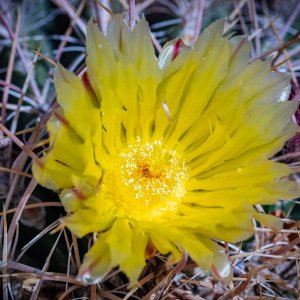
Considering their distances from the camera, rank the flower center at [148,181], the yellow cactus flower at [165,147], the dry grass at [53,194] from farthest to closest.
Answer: the flower center at [148,181]
the dry grass at [53,194]
the yellow cactus flower at [165,147]

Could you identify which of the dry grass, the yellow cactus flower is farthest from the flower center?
the dry grass

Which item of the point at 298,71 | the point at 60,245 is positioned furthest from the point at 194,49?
the point at 298,71

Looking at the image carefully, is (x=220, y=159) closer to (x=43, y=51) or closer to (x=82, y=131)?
(x=82, y=131)

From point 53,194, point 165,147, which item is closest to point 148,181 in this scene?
point 165,147

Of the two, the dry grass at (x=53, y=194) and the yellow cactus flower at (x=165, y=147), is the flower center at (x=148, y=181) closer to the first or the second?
the yellow cactus flower at (x=165, y=147)

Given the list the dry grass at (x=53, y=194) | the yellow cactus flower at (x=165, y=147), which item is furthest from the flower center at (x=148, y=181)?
the dry grass at (x=53, y=194)

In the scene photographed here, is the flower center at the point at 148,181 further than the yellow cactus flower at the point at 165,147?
Yes
